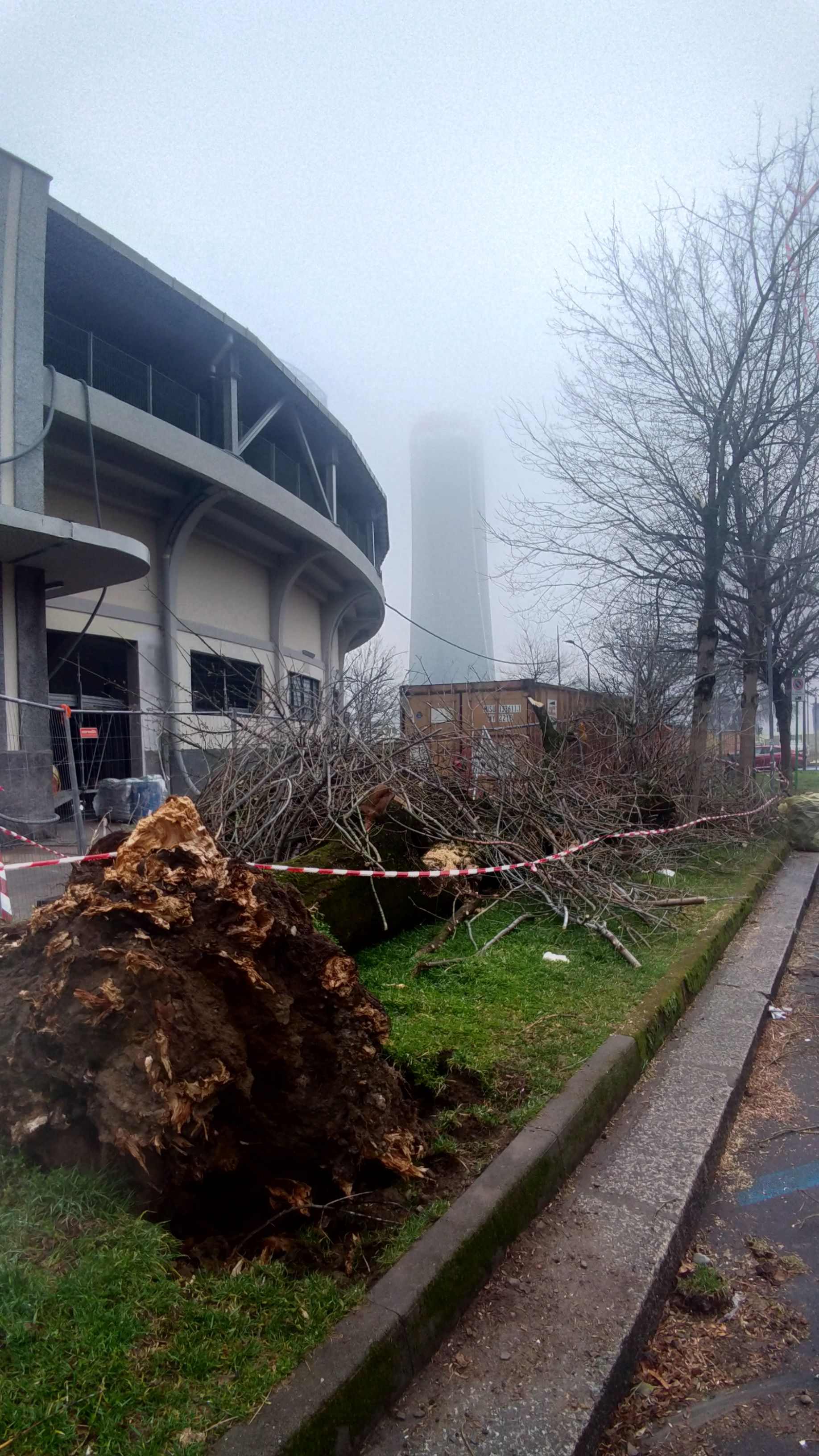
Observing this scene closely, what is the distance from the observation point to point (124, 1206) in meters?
2.46

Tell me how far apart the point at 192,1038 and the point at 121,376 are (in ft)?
48.3

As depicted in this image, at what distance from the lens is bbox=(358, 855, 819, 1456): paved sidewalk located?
2.06 m

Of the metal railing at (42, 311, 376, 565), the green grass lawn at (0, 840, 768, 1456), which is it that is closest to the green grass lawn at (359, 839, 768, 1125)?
the green grass lawn at (0, 840, 768, 1456)

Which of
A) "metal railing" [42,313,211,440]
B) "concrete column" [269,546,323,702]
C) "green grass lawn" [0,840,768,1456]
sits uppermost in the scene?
"metal railing" [42,313,211,440]

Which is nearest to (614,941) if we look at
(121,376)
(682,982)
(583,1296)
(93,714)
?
(682,982)

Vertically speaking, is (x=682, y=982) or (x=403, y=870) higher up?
(x=403, y=870)

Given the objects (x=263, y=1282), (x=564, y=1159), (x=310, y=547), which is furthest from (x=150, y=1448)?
(x=310, y=547)

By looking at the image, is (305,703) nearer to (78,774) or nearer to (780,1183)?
(78,774)

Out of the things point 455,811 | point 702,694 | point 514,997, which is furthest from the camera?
point 702,694

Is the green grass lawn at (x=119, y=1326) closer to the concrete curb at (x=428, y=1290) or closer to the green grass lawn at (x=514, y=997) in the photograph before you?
the concrete curb at (x=428, y=1290)

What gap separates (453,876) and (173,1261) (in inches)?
165

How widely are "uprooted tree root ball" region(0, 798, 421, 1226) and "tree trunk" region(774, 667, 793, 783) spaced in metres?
23.5

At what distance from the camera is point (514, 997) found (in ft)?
15.8

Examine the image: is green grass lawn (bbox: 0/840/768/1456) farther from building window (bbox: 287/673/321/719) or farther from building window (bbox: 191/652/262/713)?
building window (bbox: 191/652/262/713)
